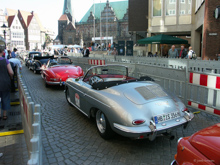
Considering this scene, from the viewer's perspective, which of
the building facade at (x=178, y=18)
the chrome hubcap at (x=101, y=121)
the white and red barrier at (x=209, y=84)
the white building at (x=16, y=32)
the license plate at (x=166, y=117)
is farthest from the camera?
the white building at (x=16, y=32)

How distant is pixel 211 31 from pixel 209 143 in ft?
46.9

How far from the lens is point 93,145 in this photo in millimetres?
4176

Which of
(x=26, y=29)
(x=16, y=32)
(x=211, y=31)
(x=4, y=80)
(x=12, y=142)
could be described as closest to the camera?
(x=12, y=142)

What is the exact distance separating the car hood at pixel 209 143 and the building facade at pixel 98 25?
286 ft

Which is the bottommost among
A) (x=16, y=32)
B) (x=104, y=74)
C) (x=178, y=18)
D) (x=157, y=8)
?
(x=104, y=74)

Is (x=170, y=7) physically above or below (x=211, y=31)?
above

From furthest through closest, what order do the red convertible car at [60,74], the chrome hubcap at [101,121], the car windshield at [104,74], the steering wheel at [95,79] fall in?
the red convertible car at [60,74] < the car windshield at [104,74] < the steering wheel at [95,79] < the chrome hubcap at [101,121]

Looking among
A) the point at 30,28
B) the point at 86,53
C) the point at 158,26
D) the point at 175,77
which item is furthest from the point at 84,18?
the point at 175,77

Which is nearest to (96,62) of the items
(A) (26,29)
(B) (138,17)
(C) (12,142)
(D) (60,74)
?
(D) (60,74)

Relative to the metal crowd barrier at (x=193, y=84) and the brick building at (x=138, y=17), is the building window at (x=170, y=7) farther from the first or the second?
the metal crowd barrier at (x=193, y=84)

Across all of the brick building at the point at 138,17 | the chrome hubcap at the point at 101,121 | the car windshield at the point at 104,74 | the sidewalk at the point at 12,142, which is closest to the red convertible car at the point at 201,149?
the chrome hubcap at the point at 101,121

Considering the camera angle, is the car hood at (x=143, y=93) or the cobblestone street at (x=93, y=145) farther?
→ the car hood at (x=143, y=93)

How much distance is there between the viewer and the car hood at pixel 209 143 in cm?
197

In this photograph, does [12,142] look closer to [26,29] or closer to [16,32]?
[16,32]
